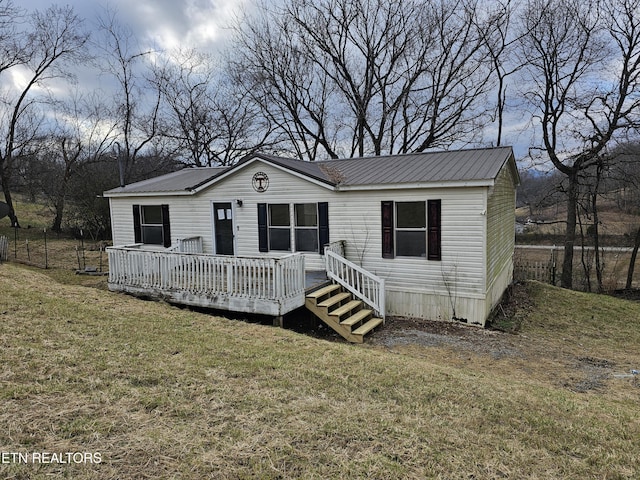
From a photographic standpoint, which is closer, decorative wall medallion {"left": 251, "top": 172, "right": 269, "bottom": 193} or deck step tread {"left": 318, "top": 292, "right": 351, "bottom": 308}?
deck step tread {"left": 318, "top": 292, "right": 351, "bottom": 308}

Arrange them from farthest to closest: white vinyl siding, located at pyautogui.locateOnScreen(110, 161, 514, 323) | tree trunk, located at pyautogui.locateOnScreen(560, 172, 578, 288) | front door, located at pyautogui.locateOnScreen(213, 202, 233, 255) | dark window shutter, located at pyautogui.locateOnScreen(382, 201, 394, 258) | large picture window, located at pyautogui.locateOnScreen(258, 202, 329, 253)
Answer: tree trunk, located at pyautogui.locateOnScreen(560, 172, 578, 288)
front door, located at pyautogui.locateOnScreen(213, 202, 233, 255)
large picture window, located at pyautogui.locateOnScreen(258, 202, 329, 253)
dark window shutter, located at pyautogui.locateOnScreen(382, 201, 394, 258)
white vinyl siding, located at pyautogui.locateOnScreen(110, 161, 514, 323)

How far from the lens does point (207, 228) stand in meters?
12.1

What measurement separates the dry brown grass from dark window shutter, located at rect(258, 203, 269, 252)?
4.74 metres

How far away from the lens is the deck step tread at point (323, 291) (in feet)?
28.2

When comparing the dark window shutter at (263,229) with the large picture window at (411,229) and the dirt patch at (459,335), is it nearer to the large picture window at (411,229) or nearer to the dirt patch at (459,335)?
the large picture window at (411,229)

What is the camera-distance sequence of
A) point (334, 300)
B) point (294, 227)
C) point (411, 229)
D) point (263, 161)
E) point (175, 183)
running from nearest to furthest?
point (334, 300), point (411, 229), point (263, 161), point (294, 227), point (175, 183)

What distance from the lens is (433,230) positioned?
30.7ft

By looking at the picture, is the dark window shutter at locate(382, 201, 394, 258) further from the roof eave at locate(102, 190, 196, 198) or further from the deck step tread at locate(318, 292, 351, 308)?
the roof eave at locate(102, 190, 196, 198)

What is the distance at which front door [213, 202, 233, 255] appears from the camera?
11.8m

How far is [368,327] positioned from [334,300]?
92 centimetres

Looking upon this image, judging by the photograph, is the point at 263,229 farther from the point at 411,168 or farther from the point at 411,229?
the point at 411,168

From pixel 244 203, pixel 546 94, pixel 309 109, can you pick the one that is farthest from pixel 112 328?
pixel 309 109

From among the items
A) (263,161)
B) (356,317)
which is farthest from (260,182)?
(356,317)

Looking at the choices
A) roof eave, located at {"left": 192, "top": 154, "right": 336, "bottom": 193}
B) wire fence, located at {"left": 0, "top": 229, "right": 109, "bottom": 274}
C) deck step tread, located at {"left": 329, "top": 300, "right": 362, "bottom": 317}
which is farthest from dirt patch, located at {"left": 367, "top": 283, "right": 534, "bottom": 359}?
wire fence, located at {"left": 0, "top": 229, "right": 109, "bottom": 274}
